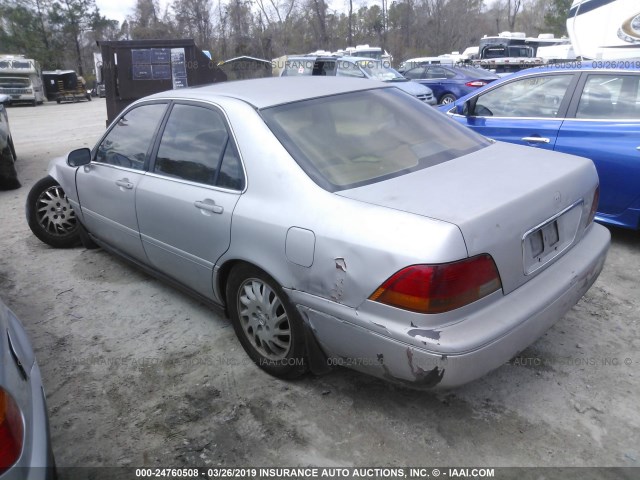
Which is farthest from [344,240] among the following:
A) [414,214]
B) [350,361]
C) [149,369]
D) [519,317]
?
[149,369]

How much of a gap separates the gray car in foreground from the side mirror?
89.7 inches

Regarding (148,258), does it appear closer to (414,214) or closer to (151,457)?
(151,457)

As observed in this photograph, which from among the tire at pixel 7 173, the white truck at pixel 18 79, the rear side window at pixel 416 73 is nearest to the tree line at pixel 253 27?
the white truck at pixel 18 79

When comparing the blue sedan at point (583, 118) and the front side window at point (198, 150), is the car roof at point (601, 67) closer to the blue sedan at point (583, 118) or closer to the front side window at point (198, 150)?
the blue sedan at point (583, 118)

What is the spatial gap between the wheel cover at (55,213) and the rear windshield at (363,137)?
9.81ft

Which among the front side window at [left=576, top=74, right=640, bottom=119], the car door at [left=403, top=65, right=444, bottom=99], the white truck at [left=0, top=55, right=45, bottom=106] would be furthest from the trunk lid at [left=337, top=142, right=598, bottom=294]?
the white truck at [left=0, top=55, right=45, bottom=106]

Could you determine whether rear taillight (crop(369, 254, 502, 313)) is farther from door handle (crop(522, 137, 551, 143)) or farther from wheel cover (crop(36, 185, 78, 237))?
wheel cover (crop(36, 185, 78, 237))

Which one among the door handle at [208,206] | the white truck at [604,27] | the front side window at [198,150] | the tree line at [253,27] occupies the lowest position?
the door handle at [208,206]

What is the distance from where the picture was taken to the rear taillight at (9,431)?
1.60 meters

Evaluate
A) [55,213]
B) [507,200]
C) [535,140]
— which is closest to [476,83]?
[535,140]

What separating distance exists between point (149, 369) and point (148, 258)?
883 millimetres

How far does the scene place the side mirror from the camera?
4.07 m

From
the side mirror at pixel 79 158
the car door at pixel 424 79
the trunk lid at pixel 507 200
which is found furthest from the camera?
the car door at pixel 424 79

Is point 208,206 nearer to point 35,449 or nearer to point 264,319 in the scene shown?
→ point 264,319
